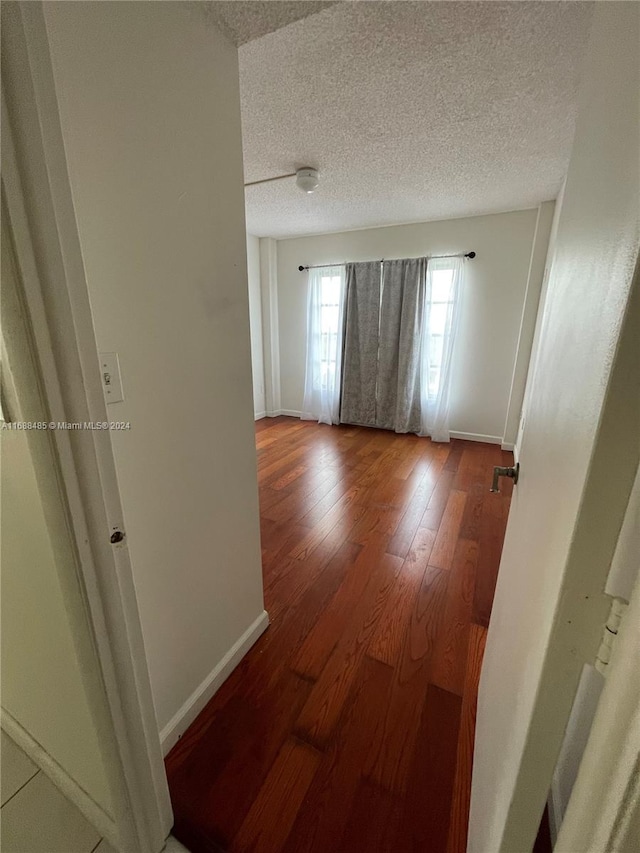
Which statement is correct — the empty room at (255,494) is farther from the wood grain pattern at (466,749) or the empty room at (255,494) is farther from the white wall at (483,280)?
the white wall at (483,280)

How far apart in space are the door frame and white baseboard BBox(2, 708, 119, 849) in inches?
3.4

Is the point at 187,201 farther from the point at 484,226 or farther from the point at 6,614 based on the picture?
the point at 484,226

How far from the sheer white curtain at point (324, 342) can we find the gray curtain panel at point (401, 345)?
1.80 ft

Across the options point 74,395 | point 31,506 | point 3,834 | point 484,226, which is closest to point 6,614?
point 31,506

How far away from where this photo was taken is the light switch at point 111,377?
2.53 feet

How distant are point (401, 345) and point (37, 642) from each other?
3733 millimetres

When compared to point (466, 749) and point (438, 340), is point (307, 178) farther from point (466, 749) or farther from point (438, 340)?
point (466, 749)

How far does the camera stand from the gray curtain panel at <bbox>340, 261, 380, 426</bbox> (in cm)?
386

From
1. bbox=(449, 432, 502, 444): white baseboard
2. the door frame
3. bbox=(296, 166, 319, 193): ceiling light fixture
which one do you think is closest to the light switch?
the door frame

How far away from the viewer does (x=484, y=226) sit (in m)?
3.32

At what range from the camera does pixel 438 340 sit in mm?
3740

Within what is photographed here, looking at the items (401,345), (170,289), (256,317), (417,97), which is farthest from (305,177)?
Answer: (256,317)

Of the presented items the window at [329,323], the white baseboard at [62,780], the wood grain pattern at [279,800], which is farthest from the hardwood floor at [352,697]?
the window at [329,323]

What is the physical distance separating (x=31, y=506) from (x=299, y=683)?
1140 millimetres
